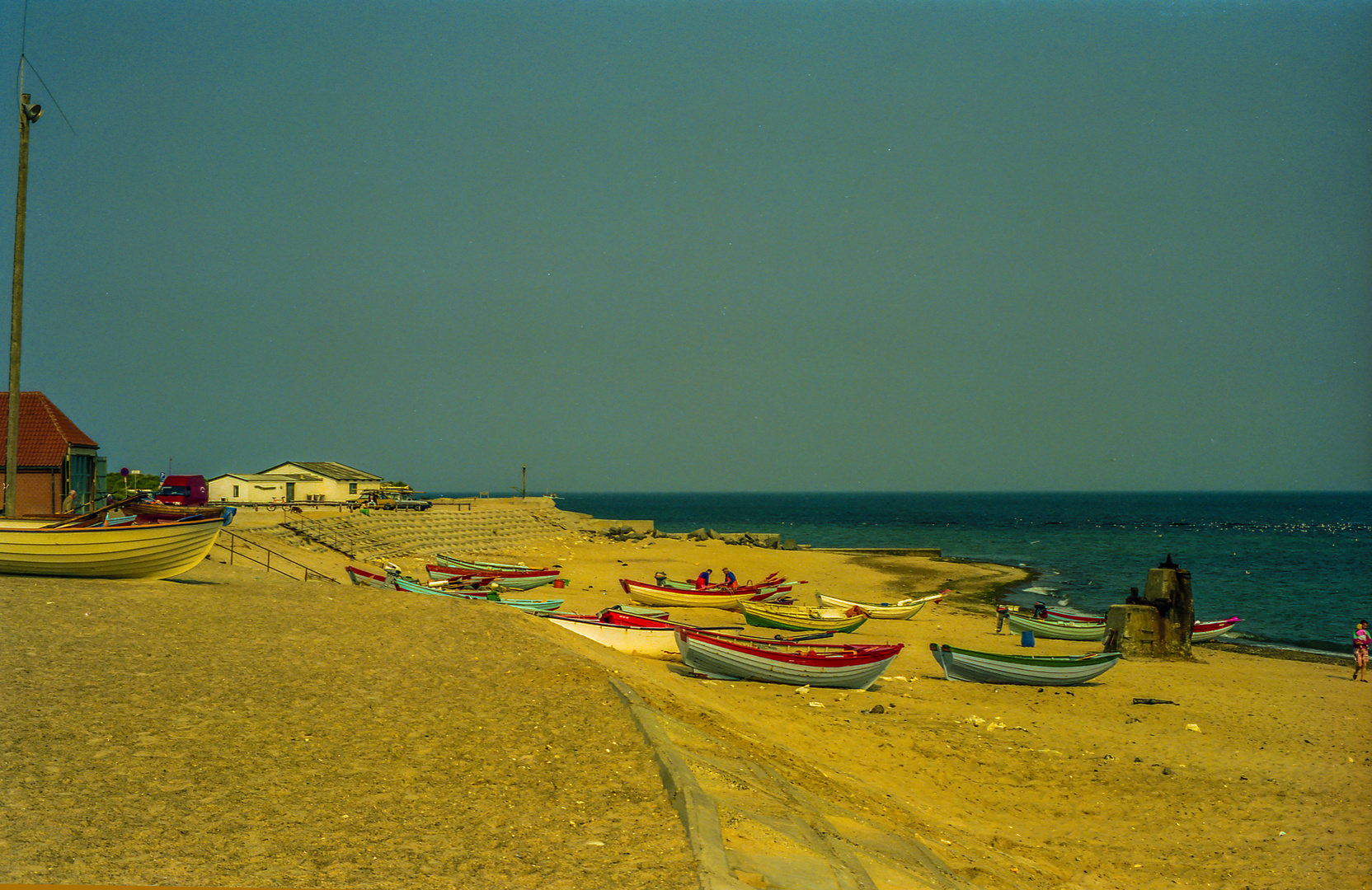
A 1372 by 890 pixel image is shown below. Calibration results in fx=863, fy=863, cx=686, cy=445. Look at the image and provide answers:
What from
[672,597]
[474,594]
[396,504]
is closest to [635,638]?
[474,594]

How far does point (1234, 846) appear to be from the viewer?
37.4 ft

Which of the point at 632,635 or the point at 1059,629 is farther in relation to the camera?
the point at 1059,629

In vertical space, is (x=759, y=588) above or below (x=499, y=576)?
below

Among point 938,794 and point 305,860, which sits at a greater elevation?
point 305,860

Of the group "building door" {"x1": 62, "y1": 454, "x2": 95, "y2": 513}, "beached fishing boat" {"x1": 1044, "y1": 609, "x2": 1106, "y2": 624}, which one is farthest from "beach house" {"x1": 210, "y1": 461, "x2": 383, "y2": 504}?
"beached fishing boat" {"x1": 1044, "y1": 609, "x2": 1106, "y2": 624}

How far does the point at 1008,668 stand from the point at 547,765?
15584mm

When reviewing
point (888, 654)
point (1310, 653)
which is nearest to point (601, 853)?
point (888, 654)

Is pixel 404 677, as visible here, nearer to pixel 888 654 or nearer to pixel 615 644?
pixel 615 644

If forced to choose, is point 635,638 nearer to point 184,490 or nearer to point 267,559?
point 184,490

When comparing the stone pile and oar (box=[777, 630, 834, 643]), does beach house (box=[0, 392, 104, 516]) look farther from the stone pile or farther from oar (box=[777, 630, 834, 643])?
oar (box=[777, 630, 834, 643])

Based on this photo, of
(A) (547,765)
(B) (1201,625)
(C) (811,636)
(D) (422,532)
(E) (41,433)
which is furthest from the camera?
(D) (422,532)

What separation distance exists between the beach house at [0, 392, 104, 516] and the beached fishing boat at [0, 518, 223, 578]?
1995 cm

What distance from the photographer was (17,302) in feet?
62.0

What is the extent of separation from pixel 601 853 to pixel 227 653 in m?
7.93
